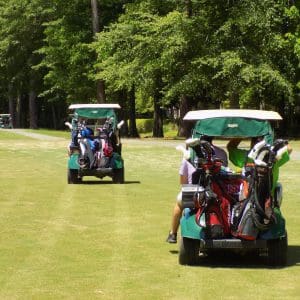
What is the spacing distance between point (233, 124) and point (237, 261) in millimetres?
1623

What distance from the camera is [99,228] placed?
42.7 ft

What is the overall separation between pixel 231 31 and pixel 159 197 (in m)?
27.5

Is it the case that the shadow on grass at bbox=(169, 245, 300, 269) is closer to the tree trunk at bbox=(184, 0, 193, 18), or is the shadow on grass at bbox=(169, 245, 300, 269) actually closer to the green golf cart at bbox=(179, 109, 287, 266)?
the green golf cart at bbox=(179, 109, 287, 266)

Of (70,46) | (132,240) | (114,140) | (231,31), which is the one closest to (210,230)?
(132,240)

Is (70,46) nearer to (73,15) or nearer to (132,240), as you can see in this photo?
(73,15)

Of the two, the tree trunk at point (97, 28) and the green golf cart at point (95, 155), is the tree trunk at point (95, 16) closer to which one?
the tree trunk at point (97, 28)

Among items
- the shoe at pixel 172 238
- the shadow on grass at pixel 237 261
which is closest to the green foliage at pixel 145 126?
the shoe at pixel 172 238

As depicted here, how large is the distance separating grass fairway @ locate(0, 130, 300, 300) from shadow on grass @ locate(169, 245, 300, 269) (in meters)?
0.02

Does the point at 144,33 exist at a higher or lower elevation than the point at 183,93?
higher

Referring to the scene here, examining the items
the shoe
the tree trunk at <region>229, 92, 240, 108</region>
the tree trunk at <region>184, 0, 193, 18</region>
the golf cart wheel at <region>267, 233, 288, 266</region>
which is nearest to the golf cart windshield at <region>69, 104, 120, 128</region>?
the shoe

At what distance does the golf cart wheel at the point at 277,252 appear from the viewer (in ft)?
31.8

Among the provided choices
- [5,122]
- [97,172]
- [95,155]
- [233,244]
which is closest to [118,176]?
[97,172]

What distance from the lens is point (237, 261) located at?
33.4ft

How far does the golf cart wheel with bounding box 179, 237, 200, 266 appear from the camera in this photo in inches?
381
